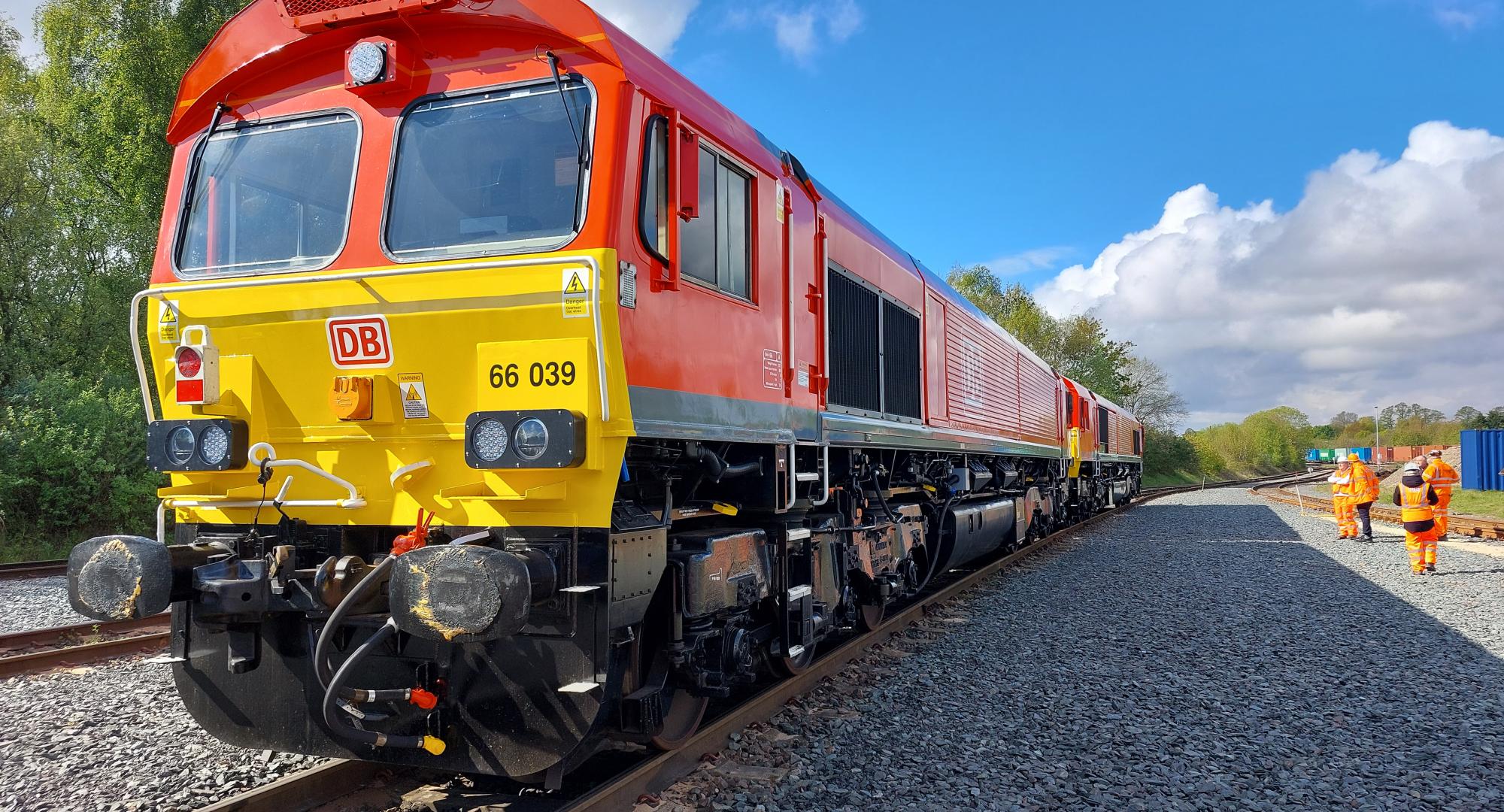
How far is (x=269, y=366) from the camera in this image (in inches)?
156

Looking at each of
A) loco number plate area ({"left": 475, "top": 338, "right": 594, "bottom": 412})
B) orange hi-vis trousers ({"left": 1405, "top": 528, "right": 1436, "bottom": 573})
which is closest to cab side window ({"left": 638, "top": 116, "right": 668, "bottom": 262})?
loco number plate area ({"left": 475, "top": 338, "right": 594, "bottom": 412})

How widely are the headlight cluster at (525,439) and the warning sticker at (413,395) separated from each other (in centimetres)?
32

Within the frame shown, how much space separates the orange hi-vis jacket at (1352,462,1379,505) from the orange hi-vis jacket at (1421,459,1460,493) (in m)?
2.92

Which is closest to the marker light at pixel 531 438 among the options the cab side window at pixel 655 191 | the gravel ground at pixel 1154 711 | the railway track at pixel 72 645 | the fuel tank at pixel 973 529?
the cab side window at pixel 655 191

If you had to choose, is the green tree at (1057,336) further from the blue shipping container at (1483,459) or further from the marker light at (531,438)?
the marker light at (531,438)

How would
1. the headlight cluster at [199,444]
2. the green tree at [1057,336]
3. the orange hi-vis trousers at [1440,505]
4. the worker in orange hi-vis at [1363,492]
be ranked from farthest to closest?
the green tree at [1057,336] → the worker in orange hi-vis at [1363,492] → the orange hi-vis trousers at [1440,505] → the headlight cluster at [199,444]

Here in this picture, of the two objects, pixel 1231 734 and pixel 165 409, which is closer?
pixel 165 409

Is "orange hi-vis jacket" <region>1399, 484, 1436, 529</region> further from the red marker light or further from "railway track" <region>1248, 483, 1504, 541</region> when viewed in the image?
the red marker light

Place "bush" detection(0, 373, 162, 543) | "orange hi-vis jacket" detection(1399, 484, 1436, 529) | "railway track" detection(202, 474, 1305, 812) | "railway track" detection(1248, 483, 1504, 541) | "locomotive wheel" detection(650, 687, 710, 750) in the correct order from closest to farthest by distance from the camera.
→ "railway track" detection(202, 474, 1305, 812)
"locomotive wheel" detection(650, 687, 710, 750)
"orange hi-vis jacket" detection(1399, 484, 1436, 529)
"bush" detection(0, 373, 162, 543)
"railway track" detection(1248, 483, 1504, 541)

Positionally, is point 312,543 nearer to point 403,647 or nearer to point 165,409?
point 403,647

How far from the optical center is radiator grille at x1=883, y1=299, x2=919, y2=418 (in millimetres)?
7520

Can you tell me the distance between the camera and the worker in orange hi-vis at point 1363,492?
16.0m

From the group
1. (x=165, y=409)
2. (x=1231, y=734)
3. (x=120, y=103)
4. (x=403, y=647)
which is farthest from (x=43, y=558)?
(x=1231, y=734)

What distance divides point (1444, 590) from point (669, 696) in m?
10.4
